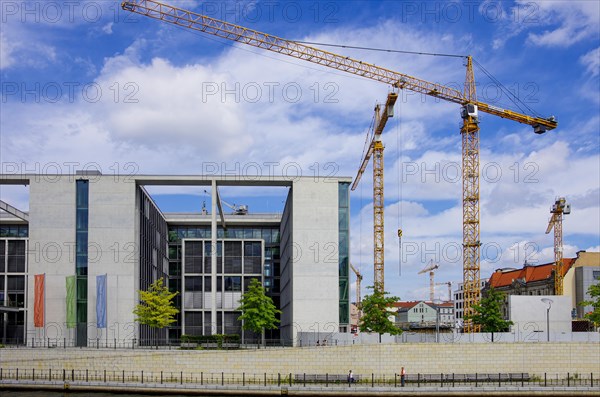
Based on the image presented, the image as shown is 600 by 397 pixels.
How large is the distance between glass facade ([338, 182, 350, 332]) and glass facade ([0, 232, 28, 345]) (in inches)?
1548

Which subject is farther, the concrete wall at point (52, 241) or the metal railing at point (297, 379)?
the concrete wall at point (52, 241)

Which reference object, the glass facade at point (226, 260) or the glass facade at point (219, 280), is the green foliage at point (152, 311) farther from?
the glass facade at point (226, 260)

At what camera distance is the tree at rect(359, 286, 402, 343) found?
66062 millimetres

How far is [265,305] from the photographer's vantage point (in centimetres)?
6994

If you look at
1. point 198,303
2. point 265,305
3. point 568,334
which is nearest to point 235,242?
point 198,303

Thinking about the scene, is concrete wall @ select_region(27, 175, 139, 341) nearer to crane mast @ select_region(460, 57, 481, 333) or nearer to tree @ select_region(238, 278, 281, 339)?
tree @ select_region(238, 278, 281, 339)

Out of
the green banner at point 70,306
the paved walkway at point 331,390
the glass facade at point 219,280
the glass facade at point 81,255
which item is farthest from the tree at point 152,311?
the glass facade at point 219,280

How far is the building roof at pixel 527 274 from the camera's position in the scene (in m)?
136

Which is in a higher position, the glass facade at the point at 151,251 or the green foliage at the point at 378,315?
the glass facade at the point at 151,251

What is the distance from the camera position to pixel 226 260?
92.9 metres

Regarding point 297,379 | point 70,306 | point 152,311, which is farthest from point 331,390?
point 70,306

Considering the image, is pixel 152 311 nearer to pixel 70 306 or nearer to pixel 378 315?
pixel 70 306

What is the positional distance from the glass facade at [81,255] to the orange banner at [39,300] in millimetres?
3305

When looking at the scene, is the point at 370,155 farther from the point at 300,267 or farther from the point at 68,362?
the point at 68,362
